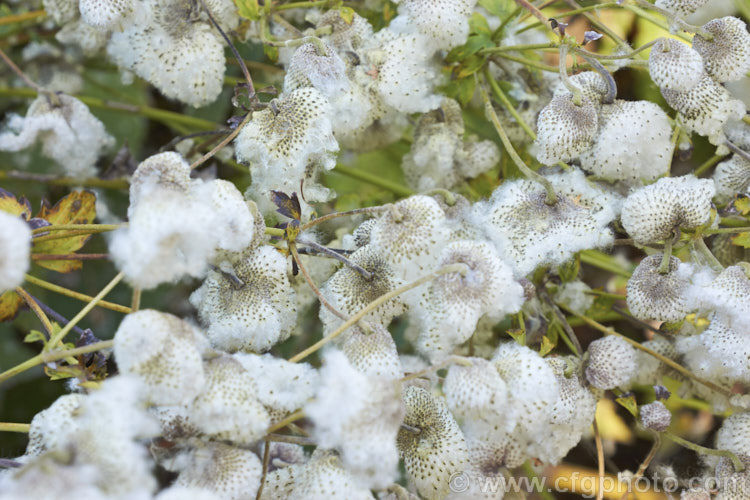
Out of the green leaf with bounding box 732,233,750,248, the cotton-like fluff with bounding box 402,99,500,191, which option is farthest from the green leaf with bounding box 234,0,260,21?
the green leaf with bounding box 732,233,750,248

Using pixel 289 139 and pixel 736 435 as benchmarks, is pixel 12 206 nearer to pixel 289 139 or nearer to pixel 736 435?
pixel 289 139

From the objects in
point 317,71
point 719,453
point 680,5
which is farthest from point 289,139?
point 719,453

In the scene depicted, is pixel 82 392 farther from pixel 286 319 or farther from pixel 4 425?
pixel 286 319

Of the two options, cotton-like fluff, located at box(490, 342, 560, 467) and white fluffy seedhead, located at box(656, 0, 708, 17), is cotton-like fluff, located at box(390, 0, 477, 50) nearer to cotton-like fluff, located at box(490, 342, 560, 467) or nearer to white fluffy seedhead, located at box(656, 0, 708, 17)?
white fluffy seedhead, located at box(656, 0, 708, 17)

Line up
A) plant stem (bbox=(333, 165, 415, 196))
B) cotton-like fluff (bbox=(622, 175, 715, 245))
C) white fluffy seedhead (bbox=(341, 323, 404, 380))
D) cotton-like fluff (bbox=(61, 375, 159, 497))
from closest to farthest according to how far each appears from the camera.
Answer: cotton-like fluff (bbox=(61, 375, 159, 497))
white fluffy seedhead (bbox=(341, 323, 404, 380))
cotton-like fluff (bbox=(622, 175, 715, 245))
plant stem (bbox=(333, 165, 415, 196))

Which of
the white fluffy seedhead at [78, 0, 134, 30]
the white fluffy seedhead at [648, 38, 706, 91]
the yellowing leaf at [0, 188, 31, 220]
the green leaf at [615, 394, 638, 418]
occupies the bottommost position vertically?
the green leaf at [615, 394, 638, 418]

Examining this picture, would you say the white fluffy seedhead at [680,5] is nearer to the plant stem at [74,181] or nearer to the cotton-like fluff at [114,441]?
the cotton-like fluff at [114,441]
